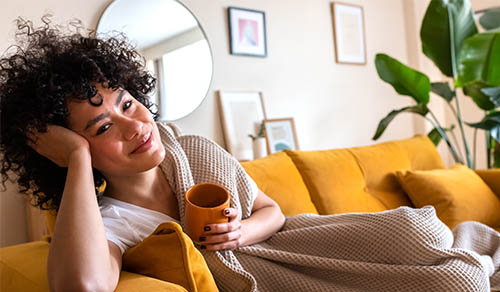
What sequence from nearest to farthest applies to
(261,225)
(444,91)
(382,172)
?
(261,225) < (382,172) < (444,91)

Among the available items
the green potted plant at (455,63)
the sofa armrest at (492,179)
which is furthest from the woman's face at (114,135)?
the green potted plant at (455,63)

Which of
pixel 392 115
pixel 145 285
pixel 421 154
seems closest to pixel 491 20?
pixel 392 115

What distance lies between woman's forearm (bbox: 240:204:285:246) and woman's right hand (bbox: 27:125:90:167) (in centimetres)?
Answer: 46

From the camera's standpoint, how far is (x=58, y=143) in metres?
1.05

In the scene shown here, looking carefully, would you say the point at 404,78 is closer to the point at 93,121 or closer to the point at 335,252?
the point at 335,252

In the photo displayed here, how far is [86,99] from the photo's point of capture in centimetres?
106

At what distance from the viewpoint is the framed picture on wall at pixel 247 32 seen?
2.65 m

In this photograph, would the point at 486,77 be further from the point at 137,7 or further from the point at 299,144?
the point at 137,7

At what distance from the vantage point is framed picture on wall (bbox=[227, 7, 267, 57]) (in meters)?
2.65

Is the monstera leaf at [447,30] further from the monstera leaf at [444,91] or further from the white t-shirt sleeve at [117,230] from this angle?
the white t-shirt sleeve at [117,230]

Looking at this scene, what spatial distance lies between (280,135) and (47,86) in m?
1.80

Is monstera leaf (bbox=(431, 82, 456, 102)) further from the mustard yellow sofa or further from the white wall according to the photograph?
the white wall

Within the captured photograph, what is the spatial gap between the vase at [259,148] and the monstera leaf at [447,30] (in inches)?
53.2

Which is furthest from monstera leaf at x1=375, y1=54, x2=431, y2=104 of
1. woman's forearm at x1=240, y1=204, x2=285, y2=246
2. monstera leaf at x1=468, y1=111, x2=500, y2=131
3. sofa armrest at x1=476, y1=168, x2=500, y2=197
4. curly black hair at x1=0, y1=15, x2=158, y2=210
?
curly black hair at x1=0, y1=15, x2=158, y2=210
